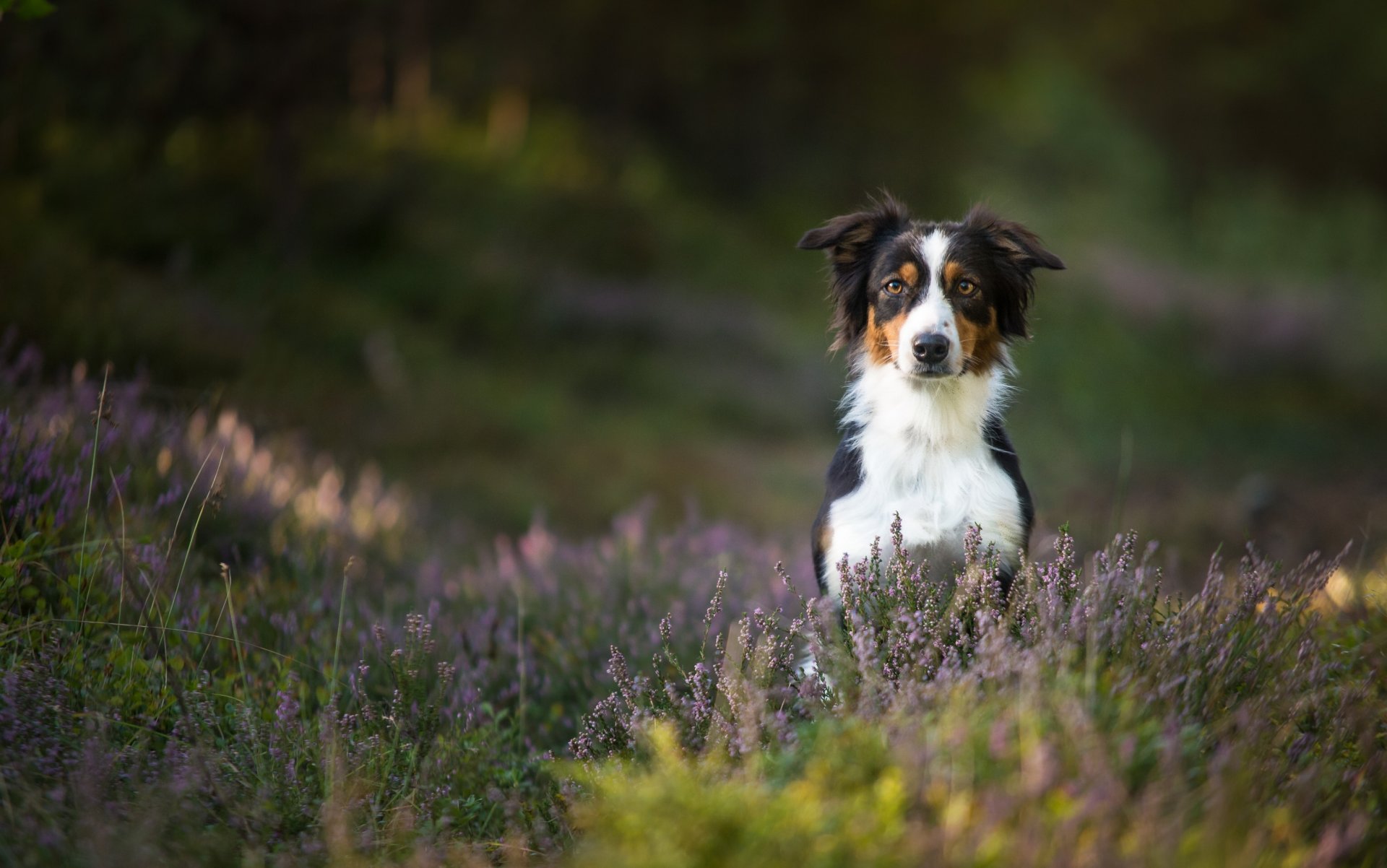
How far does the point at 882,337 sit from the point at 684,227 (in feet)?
39.6

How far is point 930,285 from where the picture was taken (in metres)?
3.80

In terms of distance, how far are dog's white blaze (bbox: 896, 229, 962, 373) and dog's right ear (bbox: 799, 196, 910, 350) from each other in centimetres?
29

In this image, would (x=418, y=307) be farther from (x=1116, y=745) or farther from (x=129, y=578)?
(x=1116, y=745)

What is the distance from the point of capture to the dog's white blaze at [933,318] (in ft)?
11.9

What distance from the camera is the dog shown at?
3.57 m

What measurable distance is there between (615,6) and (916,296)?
14.2 meters

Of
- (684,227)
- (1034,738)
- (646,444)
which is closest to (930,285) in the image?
(1034,738)

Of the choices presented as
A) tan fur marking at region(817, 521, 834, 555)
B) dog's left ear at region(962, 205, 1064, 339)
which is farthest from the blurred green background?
tan fur marking at region(817, 521, 834, 555)

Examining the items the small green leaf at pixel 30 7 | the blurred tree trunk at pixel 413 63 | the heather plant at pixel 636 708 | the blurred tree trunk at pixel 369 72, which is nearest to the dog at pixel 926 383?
the heather plant at pixel 636 708

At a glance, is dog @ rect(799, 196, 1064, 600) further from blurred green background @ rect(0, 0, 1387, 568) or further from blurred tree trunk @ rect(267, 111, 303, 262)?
blurred tree trunk @ rect(267, 111, 303, 262)

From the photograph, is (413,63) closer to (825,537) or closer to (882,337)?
(882,337)

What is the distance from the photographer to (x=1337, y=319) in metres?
13.2

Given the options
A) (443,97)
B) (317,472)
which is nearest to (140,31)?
(317,472)

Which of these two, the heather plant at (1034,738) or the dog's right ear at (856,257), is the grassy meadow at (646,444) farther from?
the dog's right ear at (856,257)
